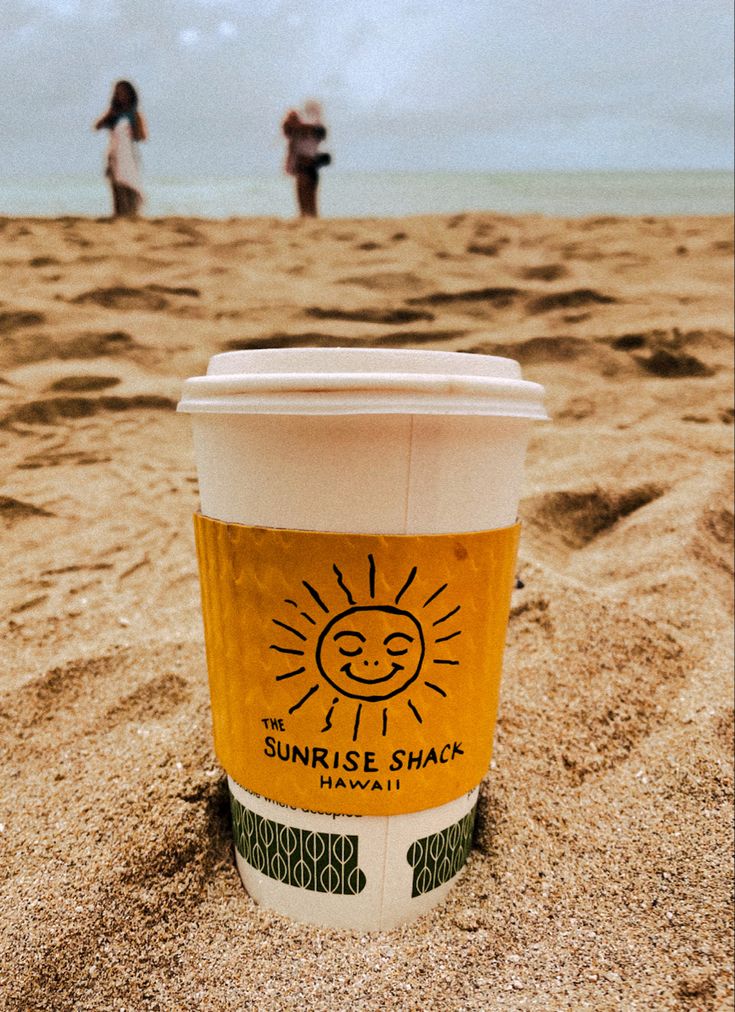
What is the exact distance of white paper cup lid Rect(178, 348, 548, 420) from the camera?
688 millimetres

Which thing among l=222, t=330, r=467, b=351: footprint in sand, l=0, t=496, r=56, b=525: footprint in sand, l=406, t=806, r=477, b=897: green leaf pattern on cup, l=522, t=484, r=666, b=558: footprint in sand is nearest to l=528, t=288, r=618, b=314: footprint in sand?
l=222, t=330, r=467, b=351: footprint in sand

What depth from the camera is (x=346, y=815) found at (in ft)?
2.66

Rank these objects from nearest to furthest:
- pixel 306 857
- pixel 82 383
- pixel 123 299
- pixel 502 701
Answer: pixel 306 857 → pixel 502 701 → pixel 82 383 → pixel 123 299

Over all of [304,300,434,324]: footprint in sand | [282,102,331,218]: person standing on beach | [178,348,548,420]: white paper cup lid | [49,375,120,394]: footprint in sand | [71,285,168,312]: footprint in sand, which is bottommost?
[49,375,120,394]: footprint in sand

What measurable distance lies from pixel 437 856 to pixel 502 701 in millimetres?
388

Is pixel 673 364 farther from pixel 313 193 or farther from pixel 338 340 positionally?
pixel 313 193

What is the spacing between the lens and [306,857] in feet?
2.76

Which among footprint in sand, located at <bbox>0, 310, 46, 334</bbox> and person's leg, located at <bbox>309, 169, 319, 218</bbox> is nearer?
footprint in sand, located at <bbox>0, 310, 46, 334</bbox>

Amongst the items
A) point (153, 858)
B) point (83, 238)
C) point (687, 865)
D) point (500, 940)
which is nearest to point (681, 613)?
point (687, 865)

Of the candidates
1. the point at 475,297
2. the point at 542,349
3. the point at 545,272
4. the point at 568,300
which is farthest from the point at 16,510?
the point at 545,272

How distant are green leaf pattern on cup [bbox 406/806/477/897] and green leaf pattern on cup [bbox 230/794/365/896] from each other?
0.07m

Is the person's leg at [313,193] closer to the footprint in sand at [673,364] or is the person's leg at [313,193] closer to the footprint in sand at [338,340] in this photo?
the footprint in sand at [338,340]

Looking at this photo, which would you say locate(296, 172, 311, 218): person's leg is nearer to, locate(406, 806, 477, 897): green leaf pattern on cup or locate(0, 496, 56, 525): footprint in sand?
locate(0, 496, 56, 525): footprint in sand

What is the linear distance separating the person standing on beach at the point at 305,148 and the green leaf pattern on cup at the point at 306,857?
17.3 ft
